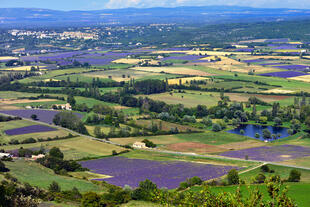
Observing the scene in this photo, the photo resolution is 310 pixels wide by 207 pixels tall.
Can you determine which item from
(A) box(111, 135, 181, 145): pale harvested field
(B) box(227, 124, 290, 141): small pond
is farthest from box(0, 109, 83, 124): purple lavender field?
(B) box(227, 124, 290, 141): small pond

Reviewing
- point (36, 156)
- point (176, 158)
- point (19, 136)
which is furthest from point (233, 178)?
point (19, 136)

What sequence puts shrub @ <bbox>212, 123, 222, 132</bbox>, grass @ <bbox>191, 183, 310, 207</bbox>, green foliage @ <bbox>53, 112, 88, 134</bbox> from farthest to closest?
1. shrub @ <bbox>212, 123, 222, 132</bbox>
2. green foliage @ <bbox>53, 112, 88, 134</bbox>
3. grass @ <bbox>191, 183, 310, 207</bbox>

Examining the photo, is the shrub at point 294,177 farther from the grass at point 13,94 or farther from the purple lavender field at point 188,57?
the purple lavender field at point 188,57

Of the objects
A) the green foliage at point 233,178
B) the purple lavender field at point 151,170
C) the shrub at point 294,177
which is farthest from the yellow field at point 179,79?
the shrub at point 294,177

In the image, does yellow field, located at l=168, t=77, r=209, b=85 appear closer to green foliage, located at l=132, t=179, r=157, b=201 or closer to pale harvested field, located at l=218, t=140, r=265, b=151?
pale harvested field, located at l=218, t=140, r=265, b=151

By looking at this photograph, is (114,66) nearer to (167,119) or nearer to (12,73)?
(12,73)

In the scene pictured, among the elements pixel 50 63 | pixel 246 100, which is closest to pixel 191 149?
pixel 246 100
